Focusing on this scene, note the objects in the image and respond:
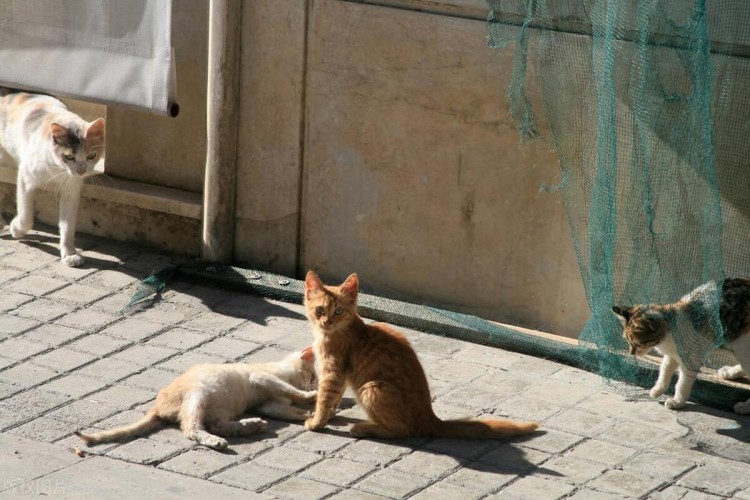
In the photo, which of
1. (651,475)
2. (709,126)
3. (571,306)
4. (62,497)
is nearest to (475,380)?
(571,306)

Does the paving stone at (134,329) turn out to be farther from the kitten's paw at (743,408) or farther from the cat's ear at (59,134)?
the kitten's paw at (743,408)

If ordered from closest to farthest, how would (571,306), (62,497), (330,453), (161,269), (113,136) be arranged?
1. (62,497)
2. (330,453)
3. (571,306)
4. (161,269)
5. (113,136)

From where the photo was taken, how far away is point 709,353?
7047 millimetres

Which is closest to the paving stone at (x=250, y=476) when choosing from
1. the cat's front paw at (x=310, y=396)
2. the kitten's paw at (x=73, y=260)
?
the cat's front paw at (x=310, y=396)

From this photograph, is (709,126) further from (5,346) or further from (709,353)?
(5,346)

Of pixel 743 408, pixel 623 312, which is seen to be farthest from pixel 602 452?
pixel 743 408

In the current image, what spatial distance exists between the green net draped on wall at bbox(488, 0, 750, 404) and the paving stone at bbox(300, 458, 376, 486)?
187 centimetres

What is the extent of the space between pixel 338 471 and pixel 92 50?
4233 mm

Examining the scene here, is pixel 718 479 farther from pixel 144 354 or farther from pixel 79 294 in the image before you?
pixel 79 294

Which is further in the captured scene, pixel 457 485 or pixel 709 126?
pixel 709 126

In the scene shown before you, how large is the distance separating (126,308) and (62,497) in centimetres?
261

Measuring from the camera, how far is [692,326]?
22.8 feet

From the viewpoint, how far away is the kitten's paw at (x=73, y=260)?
9133mm

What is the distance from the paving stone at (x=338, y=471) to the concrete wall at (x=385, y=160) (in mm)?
2286
